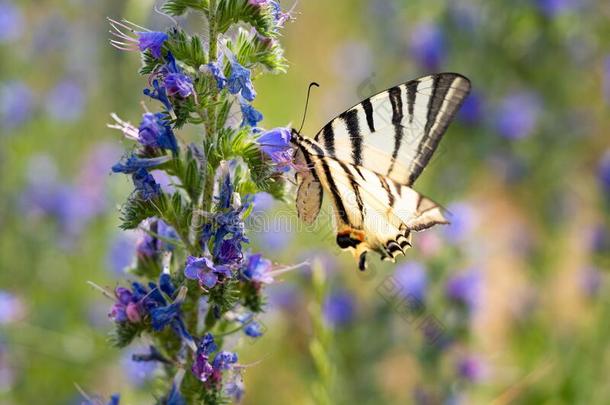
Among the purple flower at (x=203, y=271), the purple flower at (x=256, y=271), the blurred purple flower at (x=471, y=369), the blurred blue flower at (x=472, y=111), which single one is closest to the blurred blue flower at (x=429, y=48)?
the blurred blue flower at (x=472, y=111)

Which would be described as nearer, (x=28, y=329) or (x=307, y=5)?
(x=28, y=329)

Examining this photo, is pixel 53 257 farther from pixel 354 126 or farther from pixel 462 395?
pixel 354 126

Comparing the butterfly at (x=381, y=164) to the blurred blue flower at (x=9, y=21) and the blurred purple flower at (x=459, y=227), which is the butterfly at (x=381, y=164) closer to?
the blurred purple flower at (x=459, y=227)

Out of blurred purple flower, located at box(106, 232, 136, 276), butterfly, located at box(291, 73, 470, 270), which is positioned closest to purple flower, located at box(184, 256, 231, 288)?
butterfly, located at box(291, 73, 470, 270)

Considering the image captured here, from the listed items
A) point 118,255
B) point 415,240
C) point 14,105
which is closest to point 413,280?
point 415,240

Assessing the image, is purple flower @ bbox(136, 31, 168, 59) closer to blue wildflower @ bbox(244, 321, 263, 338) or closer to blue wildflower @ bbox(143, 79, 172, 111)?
blue wildflower @ bbox(143, 79, 172, 111)

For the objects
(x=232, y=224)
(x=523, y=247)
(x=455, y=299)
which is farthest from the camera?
(x=523, y=247)

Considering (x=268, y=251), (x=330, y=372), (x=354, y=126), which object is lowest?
(x=330, y=372)

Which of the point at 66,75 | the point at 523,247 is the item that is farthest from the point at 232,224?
the point at 66,75
